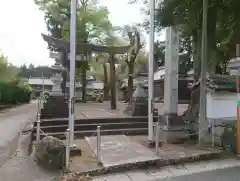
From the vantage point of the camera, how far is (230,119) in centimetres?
786

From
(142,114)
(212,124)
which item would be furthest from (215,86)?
(142,114)

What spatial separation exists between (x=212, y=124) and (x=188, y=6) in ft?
13.8

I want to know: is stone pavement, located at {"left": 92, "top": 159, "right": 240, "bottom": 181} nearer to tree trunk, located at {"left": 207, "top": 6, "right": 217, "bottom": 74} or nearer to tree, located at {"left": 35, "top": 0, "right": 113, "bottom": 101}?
tree trunk, located at {"left": 207, "top": 6, "right": 217, "bottom": 74}

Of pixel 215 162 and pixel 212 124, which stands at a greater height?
pixel 212 124

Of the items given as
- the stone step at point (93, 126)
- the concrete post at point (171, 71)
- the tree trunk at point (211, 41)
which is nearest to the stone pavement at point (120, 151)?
the stone step at point (93, 126)

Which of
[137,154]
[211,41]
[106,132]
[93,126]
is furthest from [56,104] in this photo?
[211,41]

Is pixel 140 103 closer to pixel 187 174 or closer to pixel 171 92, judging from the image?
pixel 171 92

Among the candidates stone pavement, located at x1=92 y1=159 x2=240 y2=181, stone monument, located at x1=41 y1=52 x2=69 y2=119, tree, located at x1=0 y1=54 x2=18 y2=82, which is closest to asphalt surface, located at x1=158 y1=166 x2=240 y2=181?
stone pavement, located at x1=92 y1=159 x2=240 y2=181

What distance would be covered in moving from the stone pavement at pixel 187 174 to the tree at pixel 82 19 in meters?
17.3

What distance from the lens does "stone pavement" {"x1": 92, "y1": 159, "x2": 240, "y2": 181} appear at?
489 cm

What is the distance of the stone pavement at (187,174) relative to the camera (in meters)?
4.89

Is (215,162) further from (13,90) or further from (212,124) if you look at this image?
(13,90)

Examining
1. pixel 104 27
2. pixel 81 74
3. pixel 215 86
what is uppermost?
pixel 104 27

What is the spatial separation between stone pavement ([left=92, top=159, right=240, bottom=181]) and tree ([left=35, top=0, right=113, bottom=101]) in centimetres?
1729
